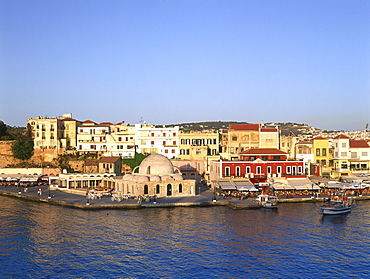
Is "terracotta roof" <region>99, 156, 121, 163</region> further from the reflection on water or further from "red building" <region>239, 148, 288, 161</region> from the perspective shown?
the reflection on water

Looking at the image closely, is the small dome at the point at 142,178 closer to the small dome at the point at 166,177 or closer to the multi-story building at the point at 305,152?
the small dome at the point at 166,177

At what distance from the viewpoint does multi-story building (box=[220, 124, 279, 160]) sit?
87.4m

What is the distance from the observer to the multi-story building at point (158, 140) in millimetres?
93000

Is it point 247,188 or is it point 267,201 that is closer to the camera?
point 267,201

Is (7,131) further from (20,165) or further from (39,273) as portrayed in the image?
(39,273)

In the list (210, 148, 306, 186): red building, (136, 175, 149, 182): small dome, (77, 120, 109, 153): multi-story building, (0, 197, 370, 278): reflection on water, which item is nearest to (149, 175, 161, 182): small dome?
(136, 175, 149, 182): small dome

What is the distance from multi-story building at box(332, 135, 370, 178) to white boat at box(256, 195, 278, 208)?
25.9 meters

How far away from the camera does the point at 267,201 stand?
2334 inches

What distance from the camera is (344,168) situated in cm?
8181

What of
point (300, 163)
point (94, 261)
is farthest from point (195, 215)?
point (300, 163)

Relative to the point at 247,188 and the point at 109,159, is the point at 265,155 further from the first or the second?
the point at 109,159

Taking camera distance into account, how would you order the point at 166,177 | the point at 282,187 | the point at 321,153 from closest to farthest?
1. the point at 166,177
2. the point at 282,187
3. the point at 321,153

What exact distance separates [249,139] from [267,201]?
29677 mm

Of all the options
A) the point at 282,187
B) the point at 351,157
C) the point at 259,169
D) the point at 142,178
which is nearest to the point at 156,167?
the point at 142,178
